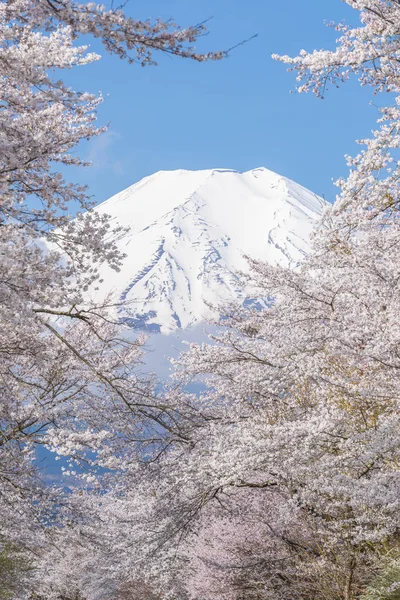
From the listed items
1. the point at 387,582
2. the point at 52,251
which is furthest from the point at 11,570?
the point at 52,251

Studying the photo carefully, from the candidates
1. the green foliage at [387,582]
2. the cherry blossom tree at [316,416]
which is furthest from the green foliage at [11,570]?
the green foliage at [387,582]

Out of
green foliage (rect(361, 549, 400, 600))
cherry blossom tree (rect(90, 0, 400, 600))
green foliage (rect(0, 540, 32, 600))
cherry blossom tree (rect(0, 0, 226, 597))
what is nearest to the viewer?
cherry blossom tree (rect(0, 0, 226, 597))

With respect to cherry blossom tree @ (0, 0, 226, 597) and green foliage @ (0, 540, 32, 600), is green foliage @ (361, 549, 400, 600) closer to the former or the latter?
cherry blossom tree @ (0, 0, 226, 597)

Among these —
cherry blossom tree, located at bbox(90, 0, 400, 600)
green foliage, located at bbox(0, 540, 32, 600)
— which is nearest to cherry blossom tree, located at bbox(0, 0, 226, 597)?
cherry blossom tree, located at bbox(90, 0, 400, 600)

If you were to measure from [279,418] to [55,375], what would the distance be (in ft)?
11.0

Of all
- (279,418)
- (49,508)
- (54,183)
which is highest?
(279,418)

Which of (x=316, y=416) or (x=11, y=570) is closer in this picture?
(x=316, y=416)

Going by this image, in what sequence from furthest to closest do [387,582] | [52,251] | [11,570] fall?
[11,570], [387,582], [52,251]

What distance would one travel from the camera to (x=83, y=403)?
9344 mm

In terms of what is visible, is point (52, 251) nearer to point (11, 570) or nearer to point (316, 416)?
point (316, 416)

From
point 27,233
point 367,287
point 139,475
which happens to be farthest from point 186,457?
point 27,233

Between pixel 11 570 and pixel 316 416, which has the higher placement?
pixel 316 416

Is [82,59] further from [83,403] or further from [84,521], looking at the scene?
[84,521]

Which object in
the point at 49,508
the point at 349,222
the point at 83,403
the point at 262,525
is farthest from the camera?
the point at 262,525
